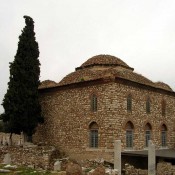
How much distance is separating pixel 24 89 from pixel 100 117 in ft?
19.5

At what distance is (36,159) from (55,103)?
4728 mm

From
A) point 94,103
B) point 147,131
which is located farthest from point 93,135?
point 147,131

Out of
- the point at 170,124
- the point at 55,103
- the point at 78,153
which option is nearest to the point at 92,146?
the point at 78,153

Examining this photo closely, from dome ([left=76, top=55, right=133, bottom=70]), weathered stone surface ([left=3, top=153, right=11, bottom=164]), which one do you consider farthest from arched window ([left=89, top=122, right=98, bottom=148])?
weathered stone surface ([left=3, top=153, right=11, bottom=164])

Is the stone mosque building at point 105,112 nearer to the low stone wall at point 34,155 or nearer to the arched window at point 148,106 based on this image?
the arched window at point 148,106

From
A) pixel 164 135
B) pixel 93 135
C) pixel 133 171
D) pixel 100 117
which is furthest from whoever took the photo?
pixel 164 135

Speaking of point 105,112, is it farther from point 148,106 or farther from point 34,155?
point 34,155

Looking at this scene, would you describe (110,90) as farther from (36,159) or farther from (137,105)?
(36,159)

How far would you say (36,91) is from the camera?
86.4 ft

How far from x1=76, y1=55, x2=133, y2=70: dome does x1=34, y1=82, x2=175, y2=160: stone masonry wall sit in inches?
132

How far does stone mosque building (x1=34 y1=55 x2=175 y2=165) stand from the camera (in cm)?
2353

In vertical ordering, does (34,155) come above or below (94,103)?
below

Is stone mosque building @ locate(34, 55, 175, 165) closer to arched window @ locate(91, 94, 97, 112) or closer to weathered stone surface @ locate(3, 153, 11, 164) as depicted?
arched window @ locate(91, 94, 97, 112)

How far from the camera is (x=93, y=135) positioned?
24188 mm
